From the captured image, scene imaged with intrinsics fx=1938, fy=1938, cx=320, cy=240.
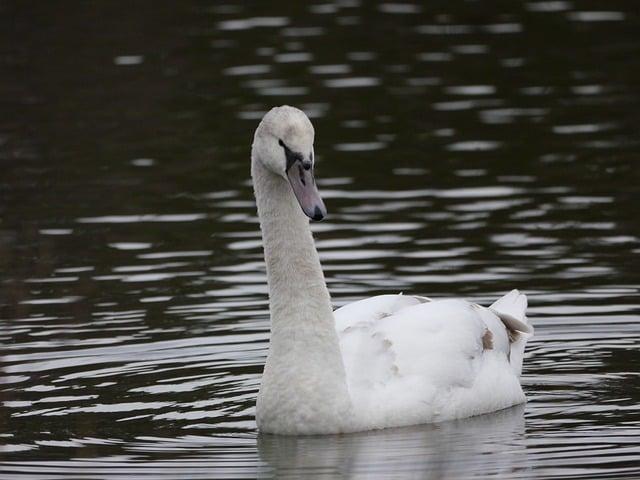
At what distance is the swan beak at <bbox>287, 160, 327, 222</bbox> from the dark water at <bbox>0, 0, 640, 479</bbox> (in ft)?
4.36

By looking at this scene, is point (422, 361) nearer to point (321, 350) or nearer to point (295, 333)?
point (321, 350)

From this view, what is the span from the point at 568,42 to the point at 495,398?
14.8 m

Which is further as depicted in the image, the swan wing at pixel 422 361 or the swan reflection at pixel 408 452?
the swan wing at pixel 422 361

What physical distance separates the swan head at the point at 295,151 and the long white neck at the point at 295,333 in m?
0.31

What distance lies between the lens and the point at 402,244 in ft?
53.1

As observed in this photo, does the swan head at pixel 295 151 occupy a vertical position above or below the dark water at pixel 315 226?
above

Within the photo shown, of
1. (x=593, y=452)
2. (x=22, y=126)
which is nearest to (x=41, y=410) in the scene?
(x=593, y=452)

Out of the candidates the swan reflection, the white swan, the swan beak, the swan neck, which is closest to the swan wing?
the white swan

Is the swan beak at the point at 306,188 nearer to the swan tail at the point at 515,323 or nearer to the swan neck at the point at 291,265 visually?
the swan neck at the point at 291,265

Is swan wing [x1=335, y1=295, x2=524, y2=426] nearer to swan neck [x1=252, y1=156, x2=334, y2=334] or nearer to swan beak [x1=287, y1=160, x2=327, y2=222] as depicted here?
swan neck [x1=252, y1=156, x2=334, y2=334]

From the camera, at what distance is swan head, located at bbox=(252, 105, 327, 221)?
414 inches

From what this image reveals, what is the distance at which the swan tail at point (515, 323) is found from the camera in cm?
1225

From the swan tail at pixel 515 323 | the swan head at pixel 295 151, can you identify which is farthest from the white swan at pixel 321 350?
the swan tail at pixel 515 323

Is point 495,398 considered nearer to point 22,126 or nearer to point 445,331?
point 445,331
